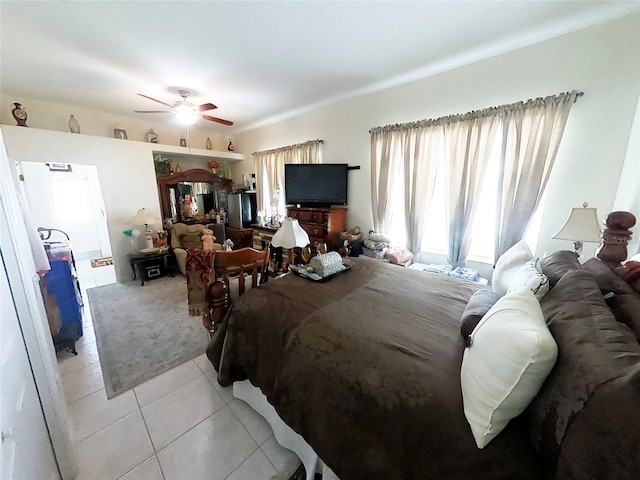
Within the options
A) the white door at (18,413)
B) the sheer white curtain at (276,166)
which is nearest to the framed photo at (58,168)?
the sheer white curtain at (276,166)

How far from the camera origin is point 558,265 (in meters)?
1.26

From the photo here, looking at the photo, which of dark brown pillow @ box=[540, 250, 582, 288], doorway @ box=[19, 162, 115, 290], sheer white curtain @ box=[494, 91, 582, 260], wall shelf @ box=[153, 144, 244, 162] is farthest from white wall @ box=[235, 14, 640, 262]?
doorway @ box=[19, 162, 115, 290]

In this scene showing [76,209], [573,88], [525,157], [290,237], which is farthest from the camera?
[76,209]

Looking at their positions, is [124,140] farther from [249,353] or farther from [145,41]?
[249,353]

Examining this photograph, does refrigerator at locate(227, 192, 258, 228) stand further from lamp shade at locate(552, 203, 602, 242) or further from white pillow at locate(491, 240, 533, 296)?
lamp shade at locate(552, 203, 602, 242)

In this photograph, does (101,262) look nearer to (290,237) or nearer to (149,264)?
(149,264)

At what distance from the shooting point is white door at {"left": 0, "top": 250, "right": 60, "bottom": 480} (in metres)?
0.62

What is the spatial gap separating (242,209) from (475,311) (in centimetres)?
456

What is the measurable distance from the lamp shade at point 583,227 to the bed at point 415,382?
47 centimetres

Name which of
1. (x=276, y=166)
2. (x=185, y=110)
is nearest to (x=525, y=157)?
(x=276, y=166)

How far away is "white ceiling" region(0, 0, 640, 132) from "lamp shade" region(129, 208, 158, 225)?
1.63 m

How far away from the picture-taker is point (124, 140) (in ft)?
11.8

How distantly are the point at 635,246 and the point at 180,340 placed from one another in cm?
376

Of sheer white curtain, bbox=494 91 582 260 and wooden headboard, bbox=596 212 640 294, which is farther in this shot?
sheer white curtain, bbox=494 91 582 260
